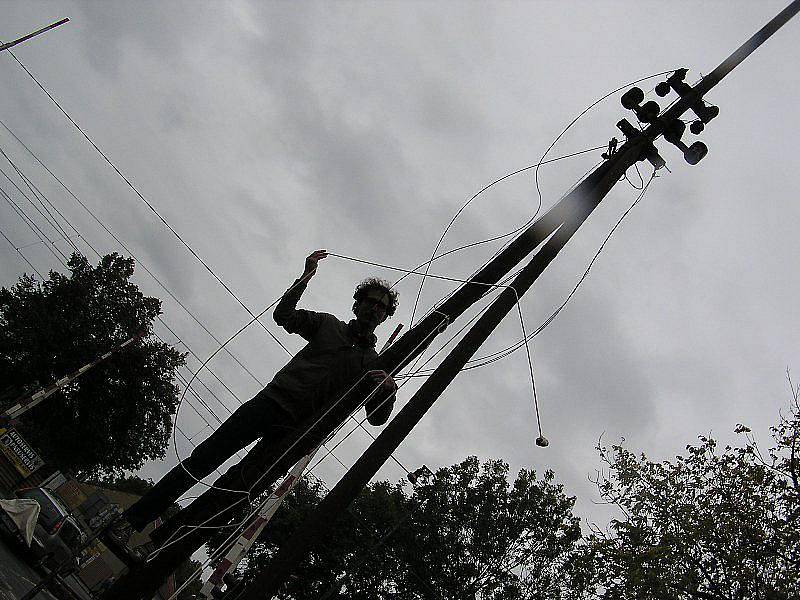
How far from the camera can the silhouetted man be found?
3686mm

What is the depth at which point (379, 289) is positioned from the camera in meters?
4.50

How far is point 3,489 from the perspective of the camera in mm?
23109

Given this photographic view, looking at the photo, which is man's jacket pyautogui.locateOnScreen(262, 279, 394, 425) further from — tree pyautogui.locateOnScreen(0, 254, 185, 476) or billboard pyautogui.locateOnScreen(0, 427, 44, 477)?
tree pyautogui.locateOnScreen(0, 254, 185, 476)

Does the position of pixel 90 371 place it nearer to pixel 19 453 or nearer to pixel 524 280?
pixel 19 453

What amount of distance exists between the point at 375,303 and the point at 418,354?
2.02ft

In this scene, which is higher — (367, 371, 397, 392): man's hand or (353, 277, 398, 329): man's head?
(353, 277, 398, 329): man's head

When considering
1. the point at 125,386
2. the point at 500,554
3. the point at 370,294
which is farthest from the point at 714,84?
the point at 125,386

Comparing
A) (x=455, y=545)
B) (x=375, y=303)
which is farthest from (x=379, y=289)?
(x=455, y=545)

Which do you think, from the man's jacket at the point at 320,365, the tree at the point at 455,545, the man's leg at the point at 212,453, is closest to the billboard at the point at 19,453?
the tree at the point at 455,545

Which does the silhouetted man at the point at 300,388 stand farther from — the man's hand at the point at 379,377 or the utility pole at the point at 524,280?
the utility pole at the point at 524,280

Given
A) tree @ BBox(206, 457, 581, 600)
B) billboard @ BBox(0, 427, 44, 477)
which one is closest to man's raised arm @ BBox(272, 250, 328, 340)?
tree @ BBox(206, 457, 581, 600)

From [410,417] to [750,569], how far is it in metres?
11.9

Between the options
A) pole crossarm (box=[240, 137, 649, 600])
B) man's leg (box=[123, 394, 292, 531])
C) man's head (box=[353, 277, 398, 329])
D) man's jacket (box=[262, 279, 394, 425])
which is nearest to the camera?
pole crossarm (box=[240, 137, 649, 600])

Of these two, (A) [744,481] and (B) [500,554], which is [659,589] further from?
(B) [500,554]
